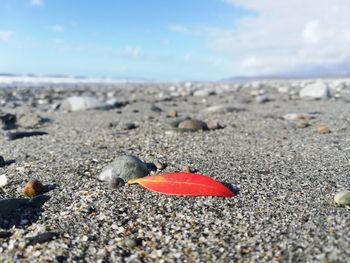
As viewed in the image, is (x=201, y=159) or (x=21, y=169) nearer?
(x=21, y=169)

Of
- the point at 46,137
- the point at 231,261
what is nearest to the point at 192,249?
the point at 231,261

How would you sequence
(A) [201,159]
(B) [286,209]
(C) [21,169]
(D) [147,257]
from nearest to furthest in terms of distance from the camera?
1. (D) [147,257]
2. (B) [286,209]
3. (C) [21,169]
4. (A) [201,159]

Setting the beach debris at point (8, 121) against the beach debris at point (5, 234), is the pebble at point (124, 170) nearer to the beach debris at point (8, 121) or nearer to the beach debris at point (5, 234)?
the beach debris at point (5, 234)

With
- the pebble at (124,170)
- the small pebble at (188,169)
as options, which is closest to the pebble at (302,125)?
the small pebble at (188,169)

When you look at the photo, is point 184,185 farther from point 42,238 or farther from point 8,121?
point 8,121

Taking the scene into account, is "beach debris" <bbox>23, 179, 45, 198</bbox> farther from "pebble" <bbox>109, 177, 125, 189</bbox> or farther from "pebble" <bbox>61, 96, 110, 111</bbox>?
"pebble" <bbox>61, 96, 110, 111</bbox>

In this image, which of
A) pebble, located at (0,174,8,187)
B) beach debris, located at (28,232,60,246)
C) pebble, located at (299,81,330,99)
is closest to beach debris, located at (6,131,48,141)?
pebble, located at (0,174,8,187)

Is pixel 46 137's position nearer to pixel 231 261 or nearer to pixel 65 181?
pixel 65 181
